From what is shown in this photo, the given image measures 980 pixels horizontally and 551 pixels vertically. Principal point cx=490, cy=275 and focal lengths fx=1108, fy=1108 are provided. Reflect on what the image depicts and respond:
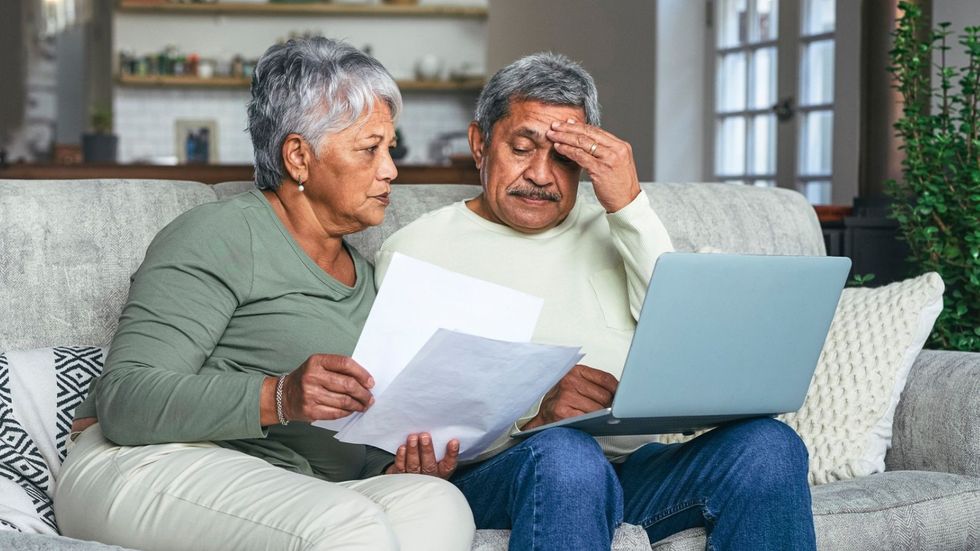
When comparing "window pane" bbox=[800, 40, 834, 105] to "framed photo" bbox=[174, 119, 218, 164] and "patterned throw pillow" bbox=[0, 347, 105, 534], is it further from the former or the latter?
"framed photo" bbox=[174, 119, 218, 164]

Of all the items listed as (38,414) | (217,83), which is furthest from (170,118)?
(38,414)

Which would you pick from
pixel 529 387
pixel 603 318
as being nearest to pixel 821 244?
pixel 603 318

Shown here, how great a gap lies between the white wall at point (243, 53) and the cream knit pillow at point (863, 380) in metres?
5.18

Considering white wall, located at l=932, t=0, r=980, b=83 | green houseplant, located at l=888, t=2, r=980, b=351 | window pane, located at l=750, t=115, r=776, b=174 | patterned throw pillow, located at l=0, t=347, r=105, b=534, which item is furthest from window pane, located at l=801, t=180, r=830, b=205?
patterned throw pillow, located at l=0, t=347, r=105, b=534

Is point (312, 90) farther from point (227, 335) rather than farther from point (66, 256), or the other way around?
point (66, 256)

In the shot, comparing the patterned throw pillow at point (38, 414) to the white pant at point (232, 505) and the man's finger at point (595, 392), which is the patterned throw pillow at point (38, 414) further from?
the man's finger at point (595, 392)

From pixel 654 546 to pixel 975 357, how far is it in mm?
834

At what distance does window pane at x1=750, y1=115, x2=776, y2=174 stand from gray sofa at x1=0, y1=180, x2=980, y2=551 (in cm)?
287

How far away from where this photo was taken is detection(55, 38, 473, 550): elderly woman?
4.42 ft

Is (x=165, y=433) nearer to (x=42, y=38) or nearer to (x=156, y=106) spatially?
(x=156, y=106)

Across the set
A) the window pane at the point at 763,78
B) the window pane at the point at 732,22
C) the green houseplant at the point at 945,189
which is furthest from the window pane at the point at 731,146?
the green houseplant at the point at 945,189

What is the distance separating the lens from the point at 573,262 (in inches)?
77.5

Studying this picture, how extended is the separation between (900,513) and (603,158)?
78 centimetres

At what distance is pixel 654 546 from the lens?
5.56 feet
